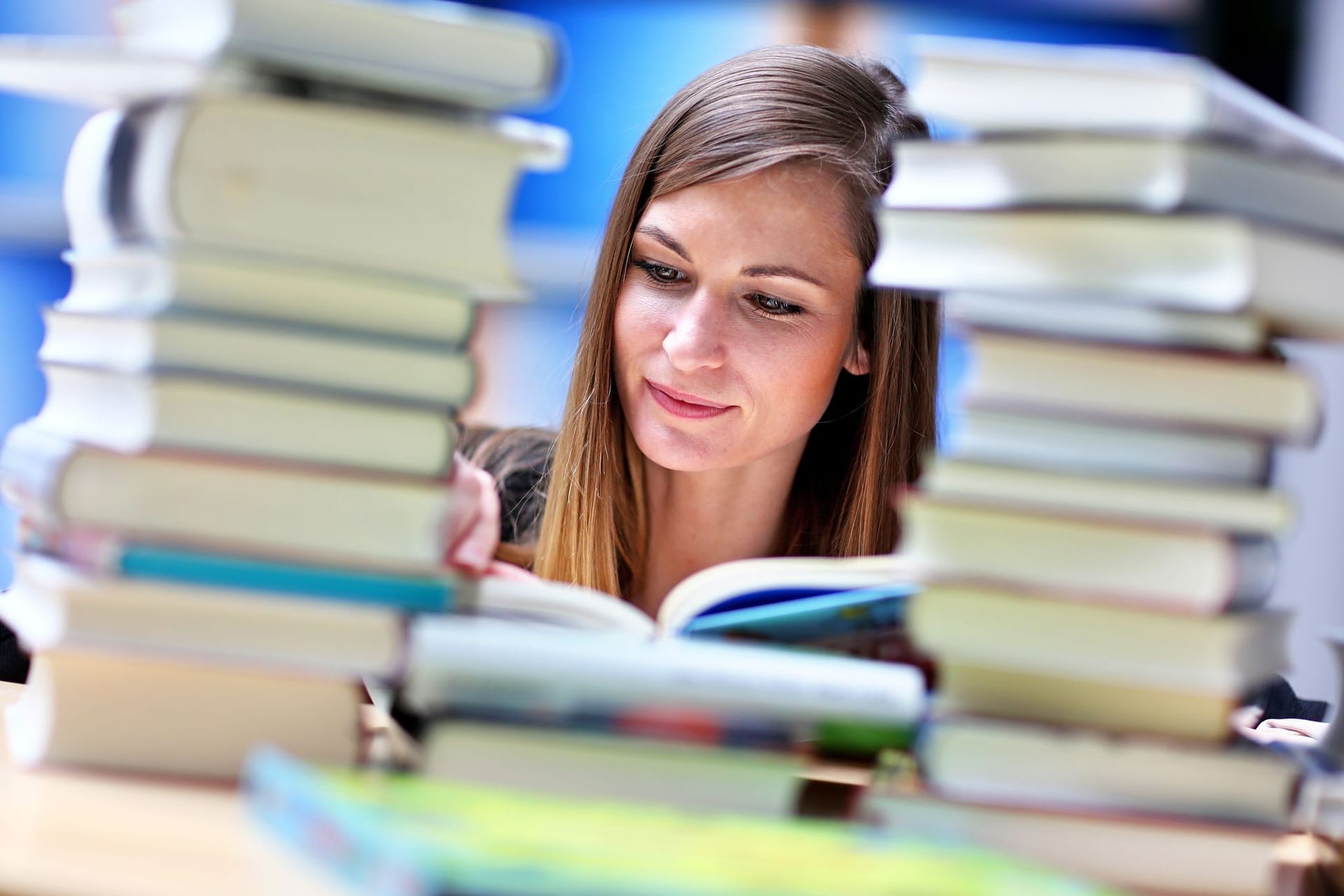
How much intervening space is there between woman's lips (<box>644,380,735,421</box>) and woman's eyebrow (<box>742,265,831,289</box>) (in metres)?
0.17

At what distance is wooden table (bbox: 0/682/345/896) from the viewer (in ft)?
1.80

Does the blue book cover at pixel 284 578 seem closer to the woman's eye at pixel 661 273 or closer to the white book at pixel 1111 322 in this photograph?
the white book at pixel 1111 322

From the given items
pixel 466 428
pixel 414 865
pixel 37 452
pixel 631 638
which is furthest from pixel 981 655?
pixel 466 428

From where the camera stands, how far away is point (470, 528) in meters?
0.79

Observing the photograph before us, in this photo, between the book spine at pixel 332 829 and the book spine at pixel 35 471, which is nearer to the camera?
the book spine at pixel 332 829

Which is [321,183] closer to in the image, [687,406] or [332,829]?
[332,829]

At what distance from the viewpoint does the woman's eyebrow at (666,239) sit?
151cm

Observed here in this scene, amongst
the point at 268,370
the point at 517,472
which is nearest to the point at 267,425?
the point at 268,370

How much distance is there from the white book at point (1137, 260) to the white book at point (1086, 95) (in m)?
0.04

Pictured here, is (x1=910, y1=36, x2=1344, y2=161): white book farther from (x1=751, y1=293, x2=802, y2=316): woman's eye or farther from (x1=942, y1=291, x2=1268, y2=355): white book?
(x1=751, y1=293, x2=802, y2=316): woman's eye

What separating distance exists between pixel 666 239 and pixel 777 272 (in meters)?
0.13

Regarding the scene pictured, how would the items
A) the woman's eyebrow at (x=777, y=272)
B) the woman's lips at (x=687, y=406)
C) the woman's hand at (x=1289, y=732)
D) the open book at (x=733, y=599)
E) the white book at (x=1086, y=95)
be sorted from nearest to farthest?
the white book at (x=1086, y=95) < the open book at (x=733, y=599) < the woman's hand at (x=1289, y=732) < the woman's eyebrow at (x=777, y=272) < the woman's lips at (x=687, y=406)

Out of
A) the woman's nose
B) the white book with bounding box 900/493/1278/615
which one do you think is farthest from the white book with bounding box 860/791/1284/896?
the woman's nose

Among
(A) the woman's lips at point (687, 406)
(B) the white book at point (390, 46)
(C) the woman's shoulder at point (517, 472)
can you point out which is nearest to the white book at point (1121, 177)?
(B) the white book at point (390, 46)
